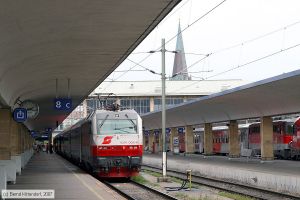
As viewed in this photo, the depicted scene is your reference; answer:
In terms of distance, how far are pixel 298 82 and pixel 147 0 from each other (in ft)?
59.3

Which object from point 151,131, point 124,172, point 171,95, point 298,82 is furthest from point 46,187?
point 171,95

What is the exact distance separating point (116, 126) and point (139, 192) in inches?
202

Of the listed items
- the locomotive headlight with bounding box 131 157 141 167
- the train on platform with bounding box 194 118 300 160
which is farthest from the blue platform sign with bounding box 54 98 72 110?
the train on platform with bounding box 194 118 300 160

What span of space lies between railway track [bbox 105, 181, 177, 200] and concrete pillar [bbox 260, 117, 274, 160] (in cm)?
1705

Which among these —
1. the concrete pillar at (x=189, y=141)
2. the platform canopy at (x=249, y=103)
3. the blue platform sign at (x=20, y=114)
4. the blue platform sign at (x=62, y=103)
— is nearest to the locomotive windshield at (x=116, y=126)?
the blue platform sign at (x=20, y=114)

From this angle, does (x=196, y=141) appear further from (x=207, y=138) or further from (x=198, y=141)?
(x=207, y=138)

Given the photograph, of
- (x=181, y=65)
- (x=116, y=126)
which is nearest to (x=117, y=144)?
(x=116, y=126)

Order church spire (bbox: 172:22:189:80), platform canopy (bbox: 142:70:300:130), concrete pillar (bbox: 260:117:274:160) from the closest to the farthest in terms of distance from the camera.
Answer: church spire (bbox: 172:22:189:80) < platform canopy (bbox: 142:70:300:130) < concrete pillar (bbox: 260:117:274:160)

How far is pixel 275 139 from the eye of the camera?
43844mm

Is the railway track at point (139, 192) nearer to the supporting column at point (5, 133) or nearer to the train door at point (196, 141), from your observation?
the supporting column at point (5, 133)

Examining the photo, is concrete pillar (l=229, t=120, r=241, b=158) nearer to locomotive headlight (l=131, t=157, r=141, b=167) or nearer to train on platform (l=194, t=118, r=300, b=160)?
train on platform (l=194, t=118, r=300, b=160)

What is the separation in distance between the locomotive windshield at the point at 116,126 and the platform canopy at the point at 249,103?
24.8 ft

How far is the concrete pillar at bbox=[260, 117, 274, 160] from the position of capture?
37003mm

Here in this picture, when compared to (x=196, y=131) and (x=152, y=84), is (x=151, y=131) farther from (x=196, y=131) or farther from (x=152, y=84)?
(x=152, y=84)
